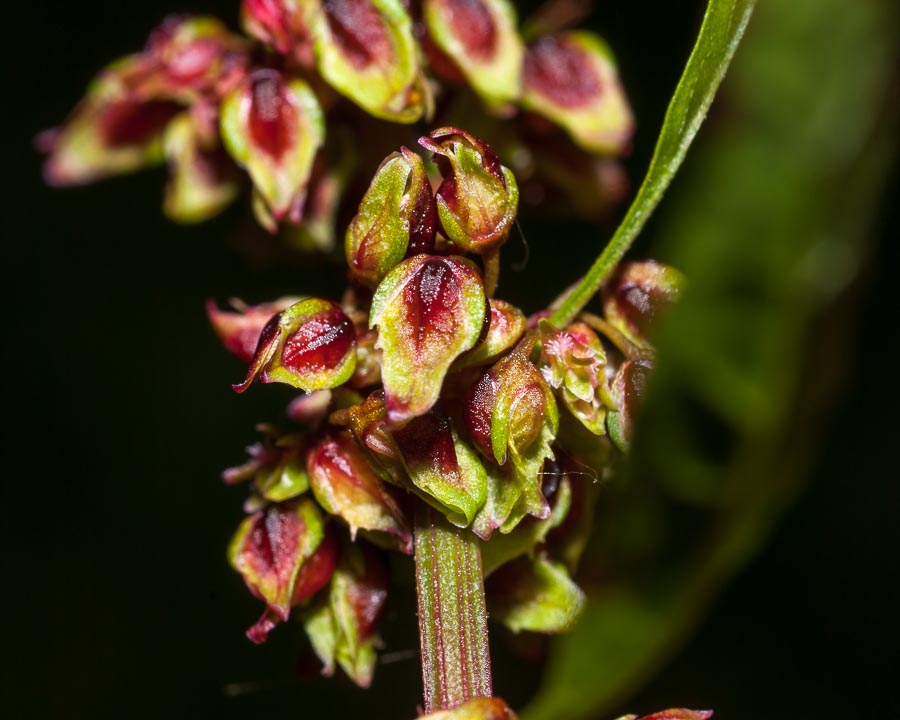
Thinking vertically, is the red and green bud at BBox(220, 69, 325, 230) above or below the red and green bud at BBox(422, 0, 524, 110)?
below

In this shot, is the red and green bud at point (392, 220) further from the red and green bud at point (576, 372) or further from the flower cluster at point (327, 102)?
the flower cluster at point (327, 102)

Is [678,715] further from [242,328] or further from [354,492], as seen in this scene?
[242,328]

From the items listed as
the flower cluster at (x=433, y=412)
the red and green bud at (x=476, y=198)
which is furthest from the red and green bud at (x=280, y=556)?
the red and green bud at (x=476, y=198)

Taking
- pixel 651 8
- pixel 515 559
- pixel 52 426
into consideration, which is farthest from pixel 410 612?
pixel 52 426

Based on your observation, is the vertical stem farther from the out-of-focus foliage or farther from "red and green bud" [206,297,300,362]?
"red and green bud" [206,297,300,362]

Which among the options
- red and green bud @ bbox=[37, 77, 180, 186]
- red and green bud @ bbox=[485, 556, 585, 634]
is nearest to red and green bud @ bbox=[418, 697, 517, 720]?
red and green bud @ bbox=[485, 556, 585, 634]
